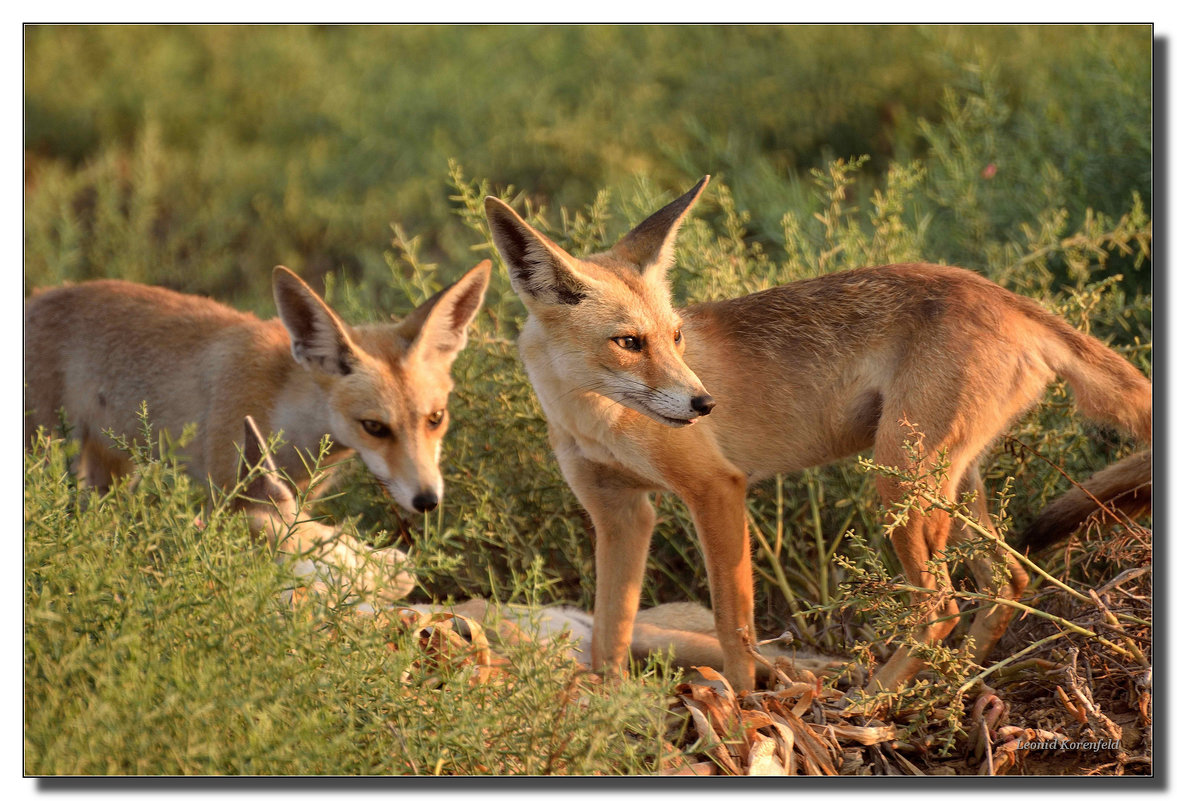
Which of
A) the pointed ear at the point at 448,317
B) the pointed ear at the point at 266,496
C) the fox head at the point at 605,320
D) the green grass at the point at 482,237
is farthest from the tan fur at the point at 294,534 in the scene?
the fox head at the point at 605,320

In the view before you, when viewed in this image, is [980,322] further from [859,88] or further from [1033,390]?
[859,88]

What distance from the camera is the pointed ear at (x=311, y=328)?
201 inches

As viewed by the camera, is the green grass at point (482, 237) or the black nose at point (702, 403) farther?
the black nose at point (702, 403)

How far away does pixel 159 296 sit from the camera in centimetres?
629

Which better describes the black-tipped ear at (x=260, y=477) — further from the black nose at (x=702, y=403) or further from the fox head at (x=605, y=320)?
the black nose at (x=702, y=403)

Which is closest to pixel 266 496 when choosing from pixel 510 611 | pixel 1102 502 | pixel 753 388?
pixel 510 611

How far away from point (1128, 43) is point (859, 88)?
7.35ft

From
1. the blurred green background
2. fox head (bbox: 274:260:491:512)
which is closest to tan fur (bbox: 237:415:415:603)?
fox head (bbox: 274:260:491:512)

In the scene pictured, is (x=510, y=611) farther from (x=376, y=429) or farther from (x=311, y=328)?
(x=311, y=328)

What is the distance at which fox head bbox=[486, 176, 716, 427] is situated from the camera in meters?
4.29

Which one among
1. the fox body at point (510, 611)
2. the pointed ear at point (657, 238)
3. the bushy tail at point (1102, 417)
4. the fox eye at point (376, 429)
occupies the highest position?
the pointed ear at point (657, 238)

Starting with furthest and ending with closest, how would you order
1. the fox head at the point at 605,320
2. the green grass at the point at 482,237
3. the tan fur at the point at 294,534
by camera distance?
the fox head at the point at 605,320 → the tan fur at the point at 294,534 → the green grass at the point at 482,237

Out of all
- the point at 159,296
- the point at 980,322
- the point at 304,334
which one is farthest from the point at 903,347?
the point at 159,296

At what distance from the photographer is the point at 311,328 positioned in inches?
208
